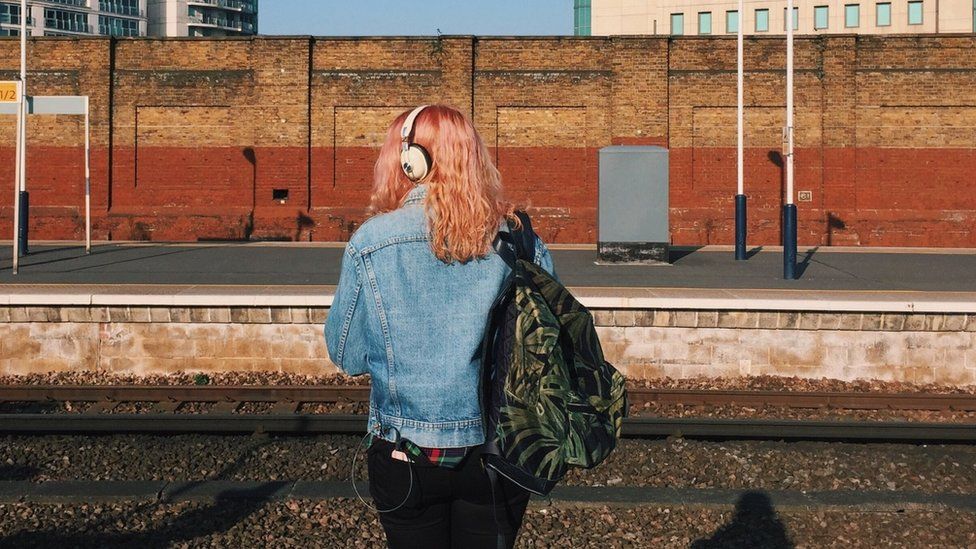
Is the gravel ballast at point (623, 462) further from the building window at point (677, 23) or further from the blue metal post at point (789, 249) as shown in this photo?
the building window at point (677, 23)

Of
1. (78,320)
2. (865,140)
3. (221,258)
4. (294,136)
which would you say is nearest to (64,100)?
(221,258)

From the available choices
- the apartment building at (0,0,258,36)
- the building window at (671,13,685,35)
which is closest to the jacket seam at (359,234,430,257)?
the building window at (671,13,685,35)

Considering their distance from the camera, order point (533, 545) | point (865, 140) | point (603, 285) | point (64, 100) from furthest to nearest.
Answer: point (865, 140) < point (64, 100) < point (603, 285) < point (533, 545)

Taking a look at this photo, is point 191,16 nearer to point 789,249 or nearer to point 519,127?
point 519,127

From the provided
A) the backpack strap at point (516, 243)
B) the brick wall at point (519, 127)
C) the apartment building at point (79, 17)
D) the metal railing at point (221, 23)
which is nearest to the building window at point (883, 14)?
the brick wall at point (519, 127)

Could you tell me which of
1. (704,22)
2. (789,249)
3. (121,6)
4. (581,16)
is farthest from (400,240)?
(121,6)

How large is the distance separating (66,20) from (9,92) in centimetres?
9159

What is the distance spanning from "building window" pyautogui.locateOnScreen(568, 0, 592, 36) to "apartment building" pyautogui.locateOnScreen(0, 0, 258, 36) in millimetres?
41305

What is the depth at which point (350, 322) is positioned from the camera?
274 cm

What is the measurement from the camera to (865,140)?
26.5 meters

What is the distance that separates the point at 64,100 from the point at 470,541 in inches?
652

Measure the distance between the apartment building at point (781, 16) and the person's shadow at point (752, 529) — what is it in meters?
52.5

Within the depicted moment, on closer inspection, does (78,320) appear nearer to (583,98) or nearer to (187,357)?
(187,357)

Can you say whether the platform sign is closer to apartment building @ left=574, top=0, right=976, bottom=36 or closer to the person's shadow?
the person's shadow
